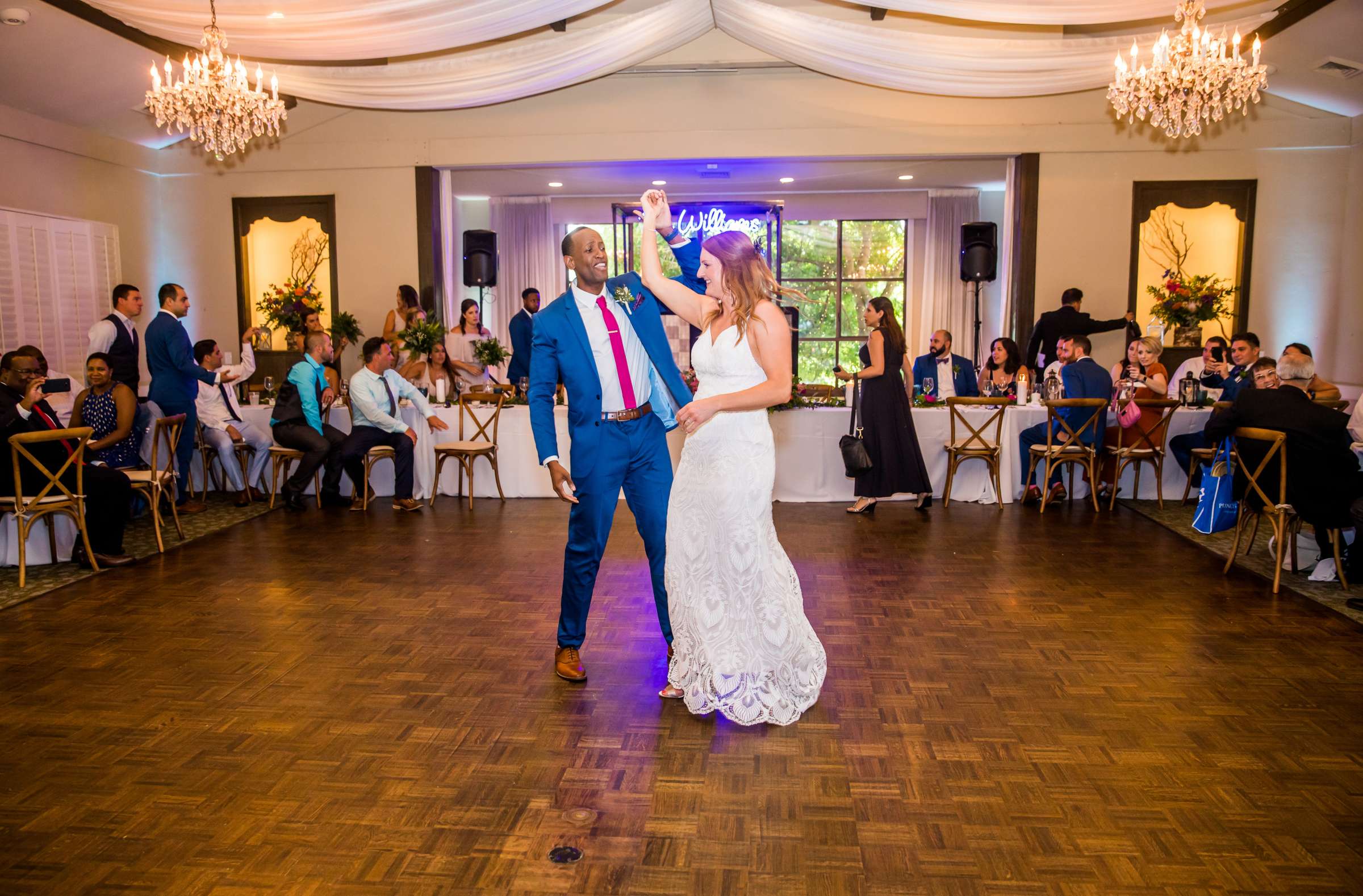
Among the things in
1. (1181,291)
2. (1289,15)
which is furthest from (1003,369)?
(1289,15)

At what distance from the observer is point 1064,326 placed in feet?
30.2

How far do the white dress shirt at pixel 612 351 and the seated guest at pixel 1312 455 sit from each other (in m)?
3.42

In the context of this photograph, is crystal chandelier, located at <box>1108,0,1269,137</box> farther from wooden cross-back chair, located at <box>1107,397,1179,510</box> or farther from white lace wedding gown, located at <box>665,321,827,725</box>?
white lace wedding gown, located at <box>665,321,827,725</box>

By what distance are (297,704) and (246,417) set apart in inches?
196

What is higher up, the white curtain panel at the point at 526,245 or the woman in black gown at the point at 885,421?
the white curtain panel at the point at 526,245

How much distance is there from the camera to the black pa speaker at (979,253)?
36.3 ft

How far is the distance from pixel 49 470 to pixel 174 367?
1885mm

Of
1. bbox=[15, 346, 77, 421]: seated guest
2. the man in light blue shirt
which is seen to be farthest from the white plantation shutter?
the man in light blue shirt

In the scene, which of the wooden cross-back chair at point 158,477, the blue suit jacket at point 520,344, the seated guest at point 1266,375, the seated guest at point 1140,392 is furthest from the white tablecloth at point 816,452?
the seated guest at point 1266,375

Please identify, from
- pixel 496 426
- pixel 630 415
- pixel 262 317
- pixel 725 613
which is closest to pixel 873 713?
pixel 725 613

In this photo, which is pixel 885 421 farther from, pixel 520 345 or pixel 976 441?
pixel 520 345

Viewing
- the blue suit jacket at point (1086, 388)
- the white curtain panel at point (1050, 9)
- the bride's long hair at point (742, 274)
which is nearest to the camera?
the bride's long hair at point (742, 274)

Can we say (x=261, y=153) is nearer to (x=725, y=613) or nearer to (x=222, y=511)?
(x=222, y=511)

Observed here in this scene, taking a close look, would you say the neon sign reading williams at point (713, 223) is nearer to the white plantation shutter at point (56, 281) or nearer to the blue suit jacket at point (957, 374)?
the blue suit jacket at point (957, 374)
